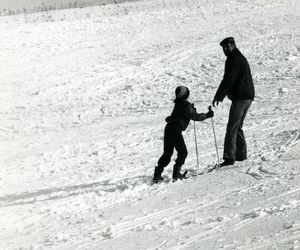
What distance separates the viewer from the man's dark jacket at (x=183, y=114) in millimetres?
8461

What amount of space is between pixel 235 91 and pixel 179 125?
1.09 meters

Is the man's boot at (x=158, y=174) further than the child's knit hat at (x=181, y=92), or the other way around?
the man's boot at (x=158, y=174)

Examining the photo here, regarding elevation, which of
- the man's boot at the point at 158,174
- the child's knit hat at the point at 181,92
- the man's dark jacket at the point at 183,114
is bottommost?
the man's boot at the point at 158,174

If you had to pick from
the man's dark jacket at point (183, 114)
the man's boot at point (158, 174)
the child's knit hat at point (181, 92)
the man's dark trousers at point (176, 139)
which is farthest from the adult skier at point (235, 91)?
the man's boot at point (158, 174)

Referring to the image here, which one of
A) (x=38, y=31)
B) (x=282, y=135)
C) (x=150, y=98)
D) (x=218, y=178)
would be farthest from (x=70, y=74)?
(x=218, y=178)

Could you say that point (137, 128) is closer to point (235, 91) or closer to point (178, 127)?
point (178, 127)

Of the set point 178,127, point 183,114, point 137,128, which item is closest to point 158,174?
point 178,127

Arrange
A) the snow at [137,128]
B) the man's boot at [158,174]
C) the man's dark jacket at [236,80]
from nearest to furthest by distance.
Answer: the snow at [137,128] → the man's dark jacket at [236,80] → the man's boot at [158,174]

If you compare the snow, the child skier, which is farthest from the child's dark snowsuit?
the snow

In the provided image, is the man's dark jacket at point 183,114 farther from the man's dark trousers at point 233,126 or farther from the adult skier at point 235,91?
the man's dark trousers at point 233,126

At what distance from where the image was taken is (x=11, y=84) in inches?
807

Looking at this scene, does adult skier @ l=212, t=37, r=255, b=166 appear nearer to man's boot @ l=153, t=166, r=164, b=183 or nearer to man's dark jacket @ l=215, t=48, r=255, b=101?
man's dark jacket @ l=215, t=48, r=255, b=101

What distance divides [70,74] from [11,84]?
2.27 metres

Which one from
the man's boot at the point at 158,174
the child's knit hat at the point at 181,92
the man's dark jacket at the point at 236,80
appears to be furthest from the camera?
the man's boot at the point at 158,174
